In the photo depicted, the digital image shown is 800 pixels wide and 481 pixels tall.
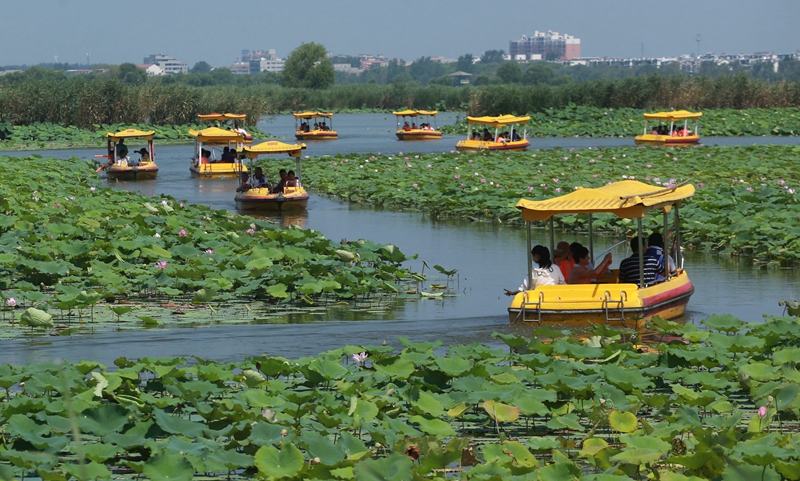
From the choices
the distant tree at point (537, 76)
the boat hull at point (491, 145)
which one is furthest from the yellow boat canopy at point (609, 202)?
the distant tree at point (537, 76)

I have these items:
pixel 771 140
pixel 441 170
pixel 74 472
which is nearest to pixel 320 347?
pixel 74 472

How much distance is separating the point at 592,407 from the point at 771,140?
39.4m

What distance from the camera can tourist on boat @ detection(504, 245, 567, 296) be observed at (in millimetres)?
10797

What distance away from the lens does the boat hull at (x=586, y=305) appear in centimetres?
1036

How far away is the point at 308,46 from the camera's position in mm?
111688

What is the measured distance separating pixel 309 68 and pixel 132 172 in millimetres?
81119

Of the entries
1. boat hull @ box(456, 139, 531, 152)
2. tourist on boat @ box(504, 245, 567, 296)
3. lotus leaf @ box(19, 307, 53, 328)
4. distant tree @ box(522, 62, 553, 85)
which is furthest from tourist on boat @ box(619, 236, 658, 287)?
distant tree @ box(522, 62, 553, 85)

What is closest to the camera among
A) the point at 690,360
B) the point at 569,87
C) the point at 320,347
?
the point at 690,360

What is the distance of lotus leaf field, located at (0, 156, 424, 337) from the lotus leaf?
14 millimetres

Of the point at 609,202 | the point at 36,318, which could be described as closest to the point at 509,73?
the point at 609,202

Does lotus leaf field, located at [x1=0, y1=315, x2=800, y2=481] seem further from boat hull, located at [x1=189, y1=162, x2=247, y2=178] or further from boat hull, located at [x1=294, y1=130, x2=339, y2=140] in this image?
boat hull, located at [x1=294, y1=130, x2=339, y2=140]

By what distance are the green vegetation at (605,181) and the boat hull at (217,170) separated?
251cm

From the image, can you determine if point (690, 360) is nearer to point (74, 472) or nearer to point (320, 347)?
point (320, 347)

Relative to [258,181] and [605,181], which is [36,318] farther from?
[605,181]
